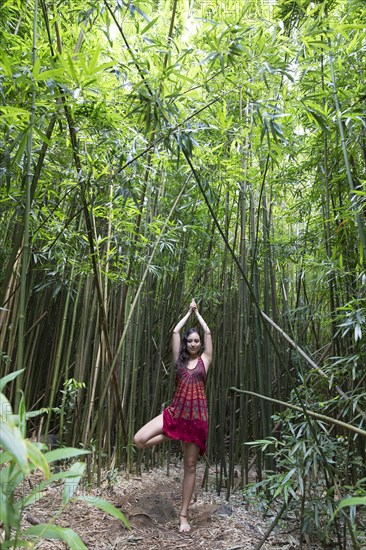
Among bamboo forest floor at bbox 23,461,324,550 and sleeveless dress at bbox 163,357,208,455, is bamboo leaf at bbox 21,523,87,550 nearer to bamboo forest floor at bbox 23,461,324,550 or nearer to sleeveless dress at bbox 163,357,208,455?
bamboo forest floor at bbox 23,461,324,550

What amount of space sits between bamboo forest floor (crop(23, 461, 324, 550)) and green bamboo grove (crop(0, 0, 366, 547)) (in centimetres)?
21

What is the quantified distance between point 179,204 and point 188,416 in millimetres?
1662

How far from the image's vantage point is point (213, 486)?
122 inches

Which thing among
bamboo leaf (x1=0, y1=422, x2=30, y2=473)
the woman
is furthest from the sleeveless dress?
bamboo leaf (x1=0, y1=422, x2=30, y2=473)

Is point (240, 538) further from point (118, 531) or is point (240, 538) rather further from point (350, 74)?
point (350, 74)

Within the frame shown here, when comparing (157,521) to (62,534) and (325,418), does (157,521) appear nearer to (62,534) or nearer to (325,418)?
(325,418)

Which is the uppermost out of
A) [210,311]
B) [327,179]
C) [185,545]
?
[327,179]

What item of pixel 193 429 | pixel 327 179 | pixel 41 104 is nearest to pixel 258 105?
pixel 327 179

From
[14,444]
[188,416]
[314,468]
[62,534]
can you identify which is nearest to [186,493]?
[188,416]

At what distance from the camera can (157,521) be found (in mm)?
2479

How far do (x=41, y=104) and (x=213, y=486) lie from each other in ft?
8.79

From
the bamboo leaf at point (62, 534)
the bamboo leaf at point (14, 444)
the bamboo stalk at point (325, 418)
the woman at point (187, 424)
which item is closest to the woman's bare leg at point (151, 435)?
the woman at point (187, 424)

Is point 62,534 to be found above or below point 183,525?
above

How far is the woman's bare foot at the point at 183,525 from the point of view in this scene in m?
2.35
